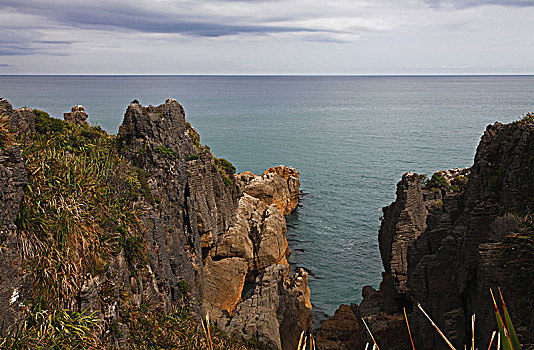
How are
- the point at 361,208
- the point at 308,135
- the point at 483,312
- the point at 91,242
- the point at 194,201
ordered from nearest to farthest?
1. the point at 91,242
2. the point at 483,312
3. the point at 194,201
4. the point at 361,208
5. the point at 308,135

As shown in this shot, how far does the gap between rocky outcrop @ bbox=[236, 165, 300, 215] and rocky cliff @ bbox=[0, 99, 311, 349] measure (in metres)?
18.9

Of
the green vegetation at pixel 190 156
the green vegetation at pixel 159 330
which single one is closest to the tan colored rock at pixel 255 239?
the green vegetation at pixel 190 156

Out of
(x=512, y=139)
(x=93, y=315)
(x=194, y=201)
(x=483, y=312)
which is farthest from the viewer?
(x=194, y=201)

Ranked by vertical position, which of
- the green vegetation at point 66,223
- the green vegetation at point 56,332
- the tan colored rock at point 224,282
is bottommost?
the tan colored rock at point 224,282

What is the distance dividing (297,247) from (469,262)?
38673 millimetres

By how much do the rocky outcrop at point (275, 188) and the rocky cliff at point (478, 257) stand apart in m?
36.0

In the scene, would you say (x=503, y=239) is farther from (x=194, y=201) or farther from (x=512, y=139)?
(x=194, y=201)

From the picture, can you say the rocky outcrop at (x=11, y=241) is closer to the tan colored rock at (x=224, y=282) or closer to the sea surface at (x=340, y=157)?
the tan colored rock at (x=224, y=282)

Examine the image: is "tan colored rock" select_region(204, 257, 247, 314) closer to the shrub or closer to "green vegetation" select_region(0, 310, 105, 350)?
the shrub

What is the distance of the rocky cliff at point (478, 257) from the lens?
13.2 metres

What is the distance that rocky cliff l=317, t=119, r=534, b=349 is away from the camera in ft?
43.2

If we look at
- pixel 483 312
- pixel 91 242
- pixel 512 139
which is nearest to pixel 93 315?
pixel 91 242

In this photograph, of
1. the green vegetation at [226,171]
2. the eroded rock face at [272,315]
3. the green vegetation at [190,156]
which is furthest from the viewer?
the green vegetation at [226,171]

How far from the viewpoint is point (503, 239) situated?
1359 centimetres
